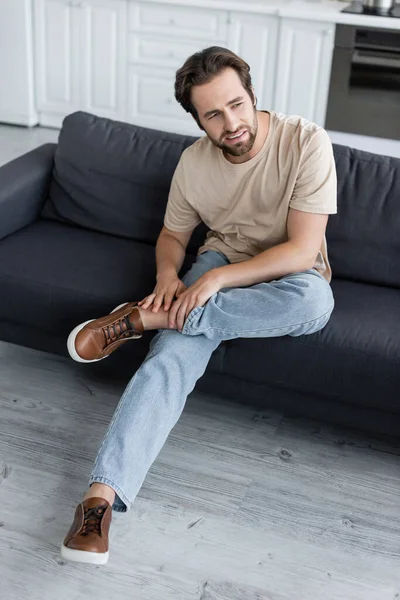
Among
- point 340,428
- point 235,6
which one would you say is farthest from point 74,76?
point 340,428

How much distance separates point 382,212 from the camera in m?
2.30

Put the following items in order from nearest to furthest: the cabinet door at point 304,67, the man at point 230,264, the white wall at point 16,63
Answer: the man at point 230,264 → the cabinet door at point 304,67 → the white wall at point 16,63

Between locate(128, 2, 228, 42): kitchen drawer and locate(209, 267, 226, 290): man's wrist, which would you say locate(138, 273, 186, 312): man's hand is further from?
locate(128, 2, 228, 42): kitchen drawer

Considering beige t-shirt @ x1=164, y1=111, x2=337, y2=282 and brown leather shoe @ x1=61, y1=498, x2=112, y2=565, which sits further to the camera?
beige t-shirt @ x1=164, y1=111, x2=337, y2=282

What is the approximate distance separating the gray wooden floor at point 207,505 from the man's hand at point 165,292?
1.32 feet

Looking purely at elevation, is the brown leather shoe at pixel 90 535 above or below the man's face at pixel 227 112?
below

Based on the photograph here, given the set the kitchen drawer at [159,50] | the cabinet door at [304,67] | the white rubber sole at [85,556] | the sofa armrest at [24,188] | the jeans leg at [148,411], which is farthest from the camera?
the kitchen drawer at [159,50]

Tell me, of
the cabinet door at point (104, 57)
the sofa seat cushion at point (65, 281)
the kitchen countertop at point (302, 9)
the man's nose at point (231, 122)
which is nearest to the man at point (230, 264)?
the man's nose at point (231, 122)

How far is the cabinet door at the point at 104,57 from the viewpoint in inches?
178

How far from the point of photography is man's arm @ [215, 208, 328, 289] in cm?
203

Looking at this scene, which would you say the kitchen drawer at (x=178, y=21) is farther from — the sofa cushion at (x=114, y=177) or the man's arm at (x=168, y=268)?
the man's arm at (x=168, y=268)

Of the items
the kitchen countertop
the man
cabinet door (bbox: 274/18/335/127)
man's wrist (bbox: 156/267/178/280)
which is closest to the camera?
the man

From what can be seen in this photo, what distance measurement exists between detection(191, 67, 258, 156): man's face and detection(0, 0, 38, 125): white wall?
3.03m

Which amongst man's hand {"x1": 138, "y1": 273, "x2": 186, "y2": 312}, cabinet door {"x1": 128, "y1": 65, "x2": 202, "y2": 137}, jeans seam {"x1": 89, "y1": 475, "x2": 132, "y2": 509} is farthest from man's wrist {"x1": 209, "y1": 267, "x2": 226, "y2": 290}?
cabinet door {"x1": 128, "y1": 65, "x2": 202, "y2": 137}
